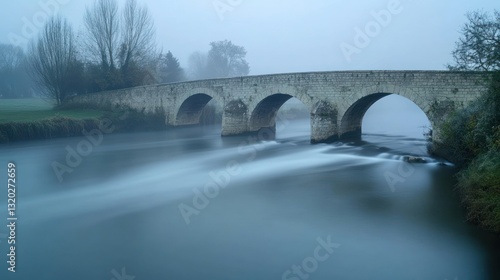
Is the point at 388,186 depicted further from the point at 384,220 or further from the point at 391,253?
the point at 391,253

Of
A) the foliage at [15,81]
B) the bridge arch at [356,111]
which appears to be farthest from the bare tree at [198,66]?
the bridge arch at [356,111]

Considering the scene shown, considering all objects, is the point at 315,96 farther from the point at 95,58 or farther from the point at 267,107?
the point at 95,58

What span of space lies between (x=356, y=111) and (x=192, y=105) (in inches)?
456

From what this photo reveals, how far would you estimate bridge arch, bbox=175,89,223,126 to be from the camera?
22328 mm

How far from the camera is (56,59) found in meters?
25.6

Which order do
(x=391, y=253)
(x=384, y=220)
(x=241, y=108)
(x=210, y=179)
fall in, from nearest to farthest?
(x=391, y=253) → (x=384, y=220) → (x=210, y=179) → (x=241, y=108)

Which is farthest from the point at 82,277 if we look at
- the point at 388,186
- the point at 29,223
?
the point at 388,186

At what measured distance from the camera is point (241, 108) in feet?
65.8

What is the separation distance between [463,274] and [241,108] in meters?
15.5

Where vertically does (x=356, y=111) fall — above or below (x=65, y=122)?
above

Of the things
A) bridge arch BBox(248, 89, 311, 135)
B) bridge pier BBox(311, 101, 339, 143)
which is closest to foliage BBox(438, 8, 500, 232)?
bridge pier BBox(311, 101, 339, 143)

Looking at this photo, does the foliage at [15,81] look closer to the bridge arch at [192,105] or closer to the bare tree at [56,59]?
the bare tree at [56,59]

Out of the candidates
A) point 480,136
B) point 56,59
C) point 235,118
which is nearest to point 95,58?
point 56,59

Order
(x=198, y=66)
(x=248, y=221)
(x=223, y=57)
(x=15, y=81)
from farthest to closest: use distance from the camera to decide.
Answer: (x=198, y=66) → (x=223, y=57) → (x=15, y=81) → (x=248, y=221)
